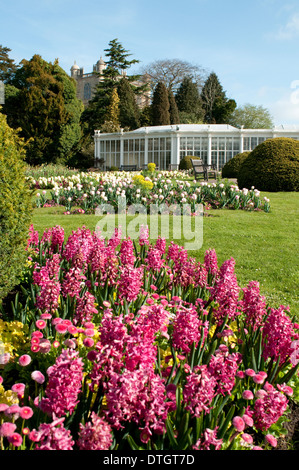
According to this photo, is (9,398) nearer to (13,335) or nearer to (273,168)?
(13,335)

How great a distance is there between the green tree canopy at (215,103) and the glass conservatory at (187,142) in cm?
1636

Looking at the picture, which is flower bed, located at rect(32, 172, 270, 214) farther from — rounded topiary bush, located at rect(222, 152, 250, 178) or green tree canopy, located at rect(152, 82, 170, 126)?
green tree canopy, located at rect(152, 82, 170, 126)

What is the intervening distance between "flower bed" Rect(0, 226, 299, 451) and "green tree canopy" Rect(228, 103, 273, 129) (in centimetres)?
4418

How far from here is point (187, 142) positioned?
27.1 meters

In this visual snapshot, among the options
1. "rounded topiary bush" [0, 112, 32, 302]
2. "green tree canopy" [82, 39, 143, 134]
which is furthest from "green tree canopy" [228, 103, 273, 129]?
"rounded topiary bush" [0, 112, 32, 302]

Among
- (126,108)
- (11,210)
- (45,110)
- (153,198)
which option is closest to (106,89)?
(126,108)

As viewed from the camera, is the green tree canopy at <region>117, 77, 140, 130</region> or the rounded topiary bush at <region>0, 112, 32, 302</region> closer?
the rounded topiary bush at <region>0, 112, 32, 302</region>

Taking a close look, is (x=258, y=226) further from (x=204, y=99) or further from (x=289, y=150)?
(x=204, y=99)

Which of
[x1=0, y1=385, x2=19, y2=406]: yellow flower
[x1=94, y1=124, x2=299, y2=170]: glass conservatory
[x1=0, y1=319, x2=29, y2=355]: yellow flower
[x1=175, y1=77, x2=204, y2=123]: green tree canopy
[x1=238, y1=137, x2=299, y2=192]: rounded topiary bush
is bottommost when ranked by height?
[x1=0, y1=385, x2=19, y2=406]: yellow flower

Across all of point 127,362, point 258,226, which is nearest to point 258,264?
point 258,226

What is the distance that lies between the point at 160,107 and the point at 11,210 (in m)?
32.4

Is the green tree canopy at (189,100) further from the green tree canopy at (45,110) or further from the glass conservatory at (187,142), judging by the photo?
the green tree canopy at (45,110)

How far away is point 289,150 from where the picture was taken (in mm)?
13203

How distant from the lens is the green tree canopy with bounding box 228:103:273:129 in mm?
44000
